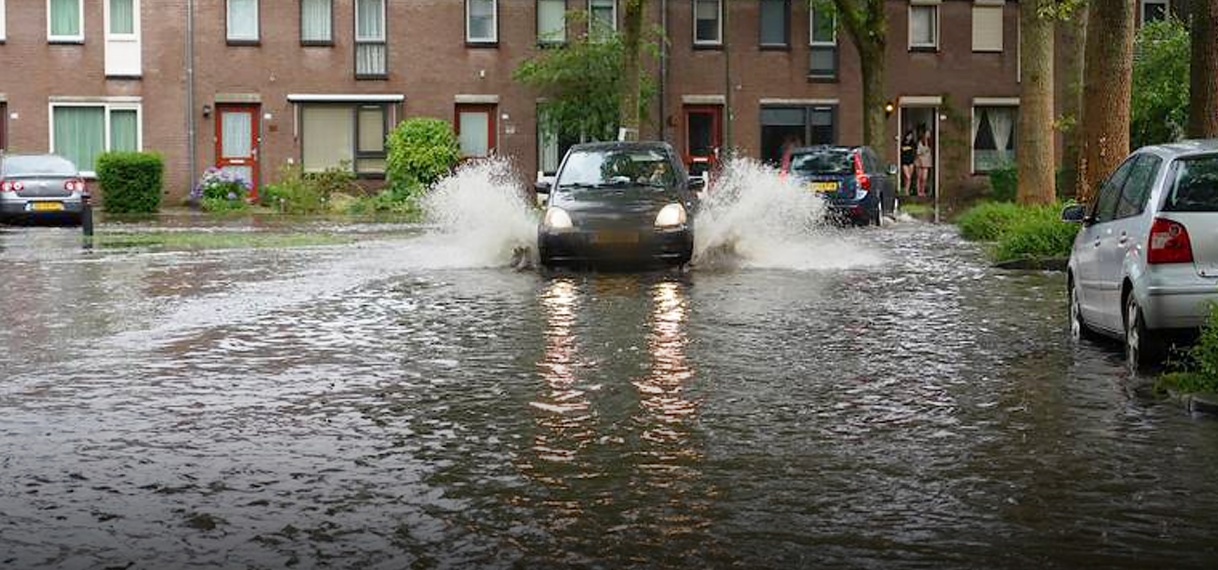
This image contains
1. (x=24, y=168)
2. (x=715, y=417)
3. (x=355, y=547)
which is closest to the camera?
(x=355, y=547)

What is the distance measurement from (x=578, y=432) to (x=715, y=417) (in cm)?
92

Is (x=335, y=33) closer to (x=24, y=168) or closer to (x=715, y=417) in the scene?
(x=24, y=168)

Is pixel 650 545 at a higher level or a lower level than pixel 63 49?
lower

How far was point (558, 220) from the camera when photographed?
22859 mm

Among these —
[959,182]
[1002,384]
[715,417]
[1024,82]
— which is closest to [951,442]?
[715,417]

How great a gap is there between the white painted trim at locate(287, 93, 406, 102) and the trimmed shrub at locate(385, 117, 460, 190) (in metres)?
1.72

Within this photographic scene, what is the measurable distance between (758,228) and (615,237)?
12.4ft

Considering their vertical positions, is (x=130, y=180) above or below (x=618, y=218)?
above

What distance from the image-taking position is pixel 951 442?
9773mm

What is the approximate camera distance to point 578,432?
33.1ft

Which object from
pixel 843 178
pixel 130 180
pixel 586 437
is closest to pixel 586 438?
pixel 586 437

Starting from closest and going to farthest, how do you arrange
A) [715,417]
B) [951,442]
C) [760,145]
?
[951,442] < [715,417] < [760,145]

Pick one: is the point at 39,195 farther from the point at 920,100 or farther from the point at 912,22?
the point at 912,22

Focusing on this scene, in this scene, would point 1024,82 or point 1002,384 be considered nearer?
point 1002,384
